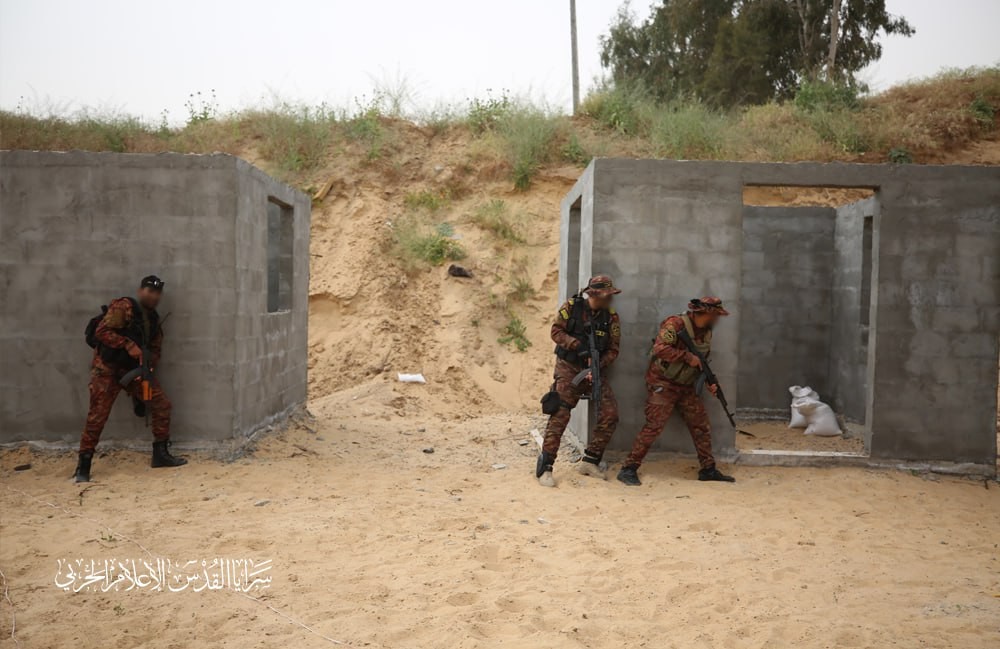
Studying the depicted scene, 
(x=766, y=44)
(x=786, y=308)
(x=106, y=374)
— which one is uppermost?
(x=766, y=44)

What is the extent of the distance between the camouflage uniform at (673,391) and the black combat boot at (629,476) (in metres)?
0.05

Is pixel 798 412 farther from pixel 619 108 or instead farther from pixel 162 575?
pixel 619 108

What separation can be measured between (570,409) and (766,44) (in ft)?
55.3

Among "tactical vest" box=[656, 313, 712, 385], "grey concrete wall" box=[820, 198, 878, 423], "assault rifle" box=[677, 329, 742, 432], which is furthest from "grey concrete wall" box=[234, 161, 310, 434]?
"grey concrete wall" box=[820, 198, 878, 423]

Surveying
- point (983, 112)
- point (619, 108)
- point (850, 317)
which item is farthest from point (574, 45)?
point (850, 317)

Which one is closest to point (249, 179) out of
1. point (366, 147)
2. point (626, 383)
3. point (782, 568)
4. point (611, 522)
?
point (626, 383)

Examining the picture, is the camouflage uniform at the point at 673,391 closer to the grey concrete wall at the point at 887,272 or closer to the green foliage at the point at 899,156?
the grey concrete wall at the point at 887,272

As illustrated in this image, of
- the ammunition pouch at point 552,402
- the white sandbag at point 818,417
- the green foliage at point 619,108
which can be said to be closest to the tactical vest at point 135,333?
the ammunition pouch at point 552,402

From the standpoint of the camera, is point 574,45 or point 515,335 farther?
point 574,45

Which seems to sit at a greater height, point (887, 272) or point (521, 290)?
point (887, 272)

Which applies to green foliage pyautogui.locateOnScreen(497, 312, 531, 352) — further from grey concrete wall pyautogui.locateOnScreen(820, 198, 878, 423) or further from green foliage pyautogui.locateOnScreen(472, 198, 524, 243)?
grey concrete wall pyautogui.locateOnScreen(820, 198, 878, 423)

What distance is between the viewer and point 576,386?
23.6 ft

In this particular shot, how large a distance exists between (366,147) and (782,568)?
13549 mm

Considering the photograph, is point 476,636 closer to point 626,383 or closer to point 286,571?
point 286,571
